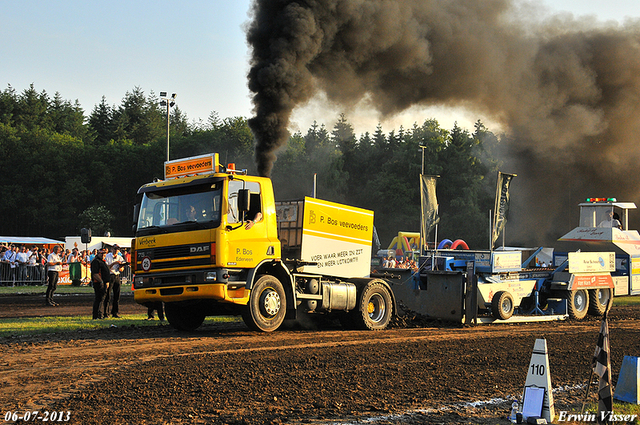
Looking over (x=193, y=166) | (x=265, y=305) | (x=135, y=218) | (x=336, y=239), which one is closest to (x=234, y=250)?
(x=265, y=305)

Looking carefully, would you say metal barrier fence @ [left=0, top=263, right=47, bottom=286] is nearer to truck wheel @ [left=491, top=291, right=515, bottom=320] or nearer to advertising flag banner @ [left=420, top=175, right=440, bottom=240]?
advertising flag banner @ [left=420, top=175, right=440, bottom=240]

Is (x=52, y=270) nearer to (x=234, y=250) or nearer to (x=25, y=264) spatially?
(x=234, y=250)

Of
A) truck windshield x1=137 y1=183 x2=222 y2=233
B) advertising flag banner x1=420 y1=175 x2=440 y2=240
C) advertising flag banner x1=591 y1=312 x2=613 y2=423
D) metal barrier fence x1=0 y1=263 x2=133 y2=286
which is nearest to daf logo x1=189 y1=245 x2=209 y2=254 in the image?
truck windshield x1=137 y1=183 x2=222 y2=233

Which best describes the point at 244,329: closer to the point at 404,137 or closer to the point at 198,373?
A: the point at 198,373

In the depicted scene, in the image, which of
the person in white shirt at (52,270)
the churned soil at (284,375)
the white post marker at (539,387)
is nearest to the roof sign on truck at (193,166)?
the churned soil at (284,375)

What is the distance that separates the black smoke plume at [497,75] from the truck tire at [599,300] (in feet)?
25.6

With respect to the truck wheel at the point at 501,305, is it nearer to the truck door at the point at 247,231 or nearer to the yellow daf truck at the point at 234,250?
the yellow daf truck at the point at 234,250

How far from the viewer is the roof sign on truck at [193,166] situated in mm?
11328

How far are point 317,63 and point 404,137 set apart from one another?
235 ft

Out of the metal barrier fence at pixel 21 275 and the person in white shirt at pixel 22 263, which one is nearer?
the metal barrier fence at pixel 21 275

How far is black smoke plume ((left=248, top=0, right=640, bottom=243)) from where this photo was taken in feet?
53.3

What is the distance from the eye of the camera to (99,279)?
1412cm

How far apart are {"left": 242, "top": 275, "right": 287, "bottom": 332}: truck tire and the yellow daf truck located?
0.02m

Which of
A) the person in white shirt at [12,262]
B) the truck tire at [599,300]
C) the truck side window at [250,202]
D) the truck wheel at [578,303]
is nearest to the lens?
the truck side window at [250,202]
